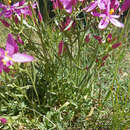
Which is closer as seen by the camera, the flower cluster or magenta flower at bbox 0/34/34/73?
magenta flower at bbox 0/34/34/73

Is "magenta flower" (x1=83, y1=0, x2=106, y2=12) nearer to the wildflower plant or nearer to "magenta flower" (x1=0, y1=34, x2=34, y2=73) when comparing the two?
the wildflower plant

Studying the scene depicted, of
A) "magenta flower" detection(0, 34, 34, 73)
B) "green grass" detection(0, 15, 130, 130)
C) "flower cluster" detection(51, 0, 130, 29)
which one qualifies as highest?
"flower cluster" detection(51, 0, 130, 29)

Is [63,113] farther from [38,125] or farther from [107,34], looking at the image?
[107,34]

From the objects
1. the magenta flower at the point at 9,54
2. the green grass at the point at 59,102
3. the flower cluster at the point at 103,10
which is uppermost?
the flower cluster at the point at 103,10

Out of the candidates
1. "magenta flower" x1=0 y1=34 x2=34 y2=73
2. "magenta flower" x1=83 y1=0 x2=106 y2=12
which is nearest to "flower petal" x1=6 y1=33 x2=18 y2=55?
"magenta flower" x1=0 y1=34 x2=34 y2=73

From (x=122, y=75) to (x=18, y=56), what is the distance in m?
1.99

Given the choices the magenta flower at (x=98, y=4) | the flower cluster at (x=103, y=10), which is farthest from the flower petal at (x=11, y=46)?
the magenta flower at (x=98, y=4)

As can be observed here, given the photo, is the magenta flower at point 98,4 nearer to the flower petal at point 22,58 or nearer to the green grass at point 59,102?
the flower petal at point 22,58

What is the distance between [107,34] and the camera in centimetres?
132

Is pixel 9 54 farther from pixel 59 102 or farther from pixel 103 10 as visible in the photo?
pixel 59 102

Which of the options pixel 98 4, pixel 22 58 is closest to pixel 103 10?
pixel 98 4

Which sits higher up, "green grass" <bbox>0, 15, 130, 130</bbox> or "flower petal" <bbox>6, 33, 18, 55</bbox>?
"flower petal" <bbox>6, 33, 18, 55</bbox>

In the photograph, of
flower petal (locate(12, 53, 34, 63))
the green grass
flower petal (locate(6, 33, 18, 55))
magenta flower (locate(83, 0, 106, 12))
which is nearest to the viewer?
flower petal (locate(12, 53, 34, 63))

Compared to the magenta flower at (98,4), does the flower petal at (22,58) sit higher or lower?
lower
